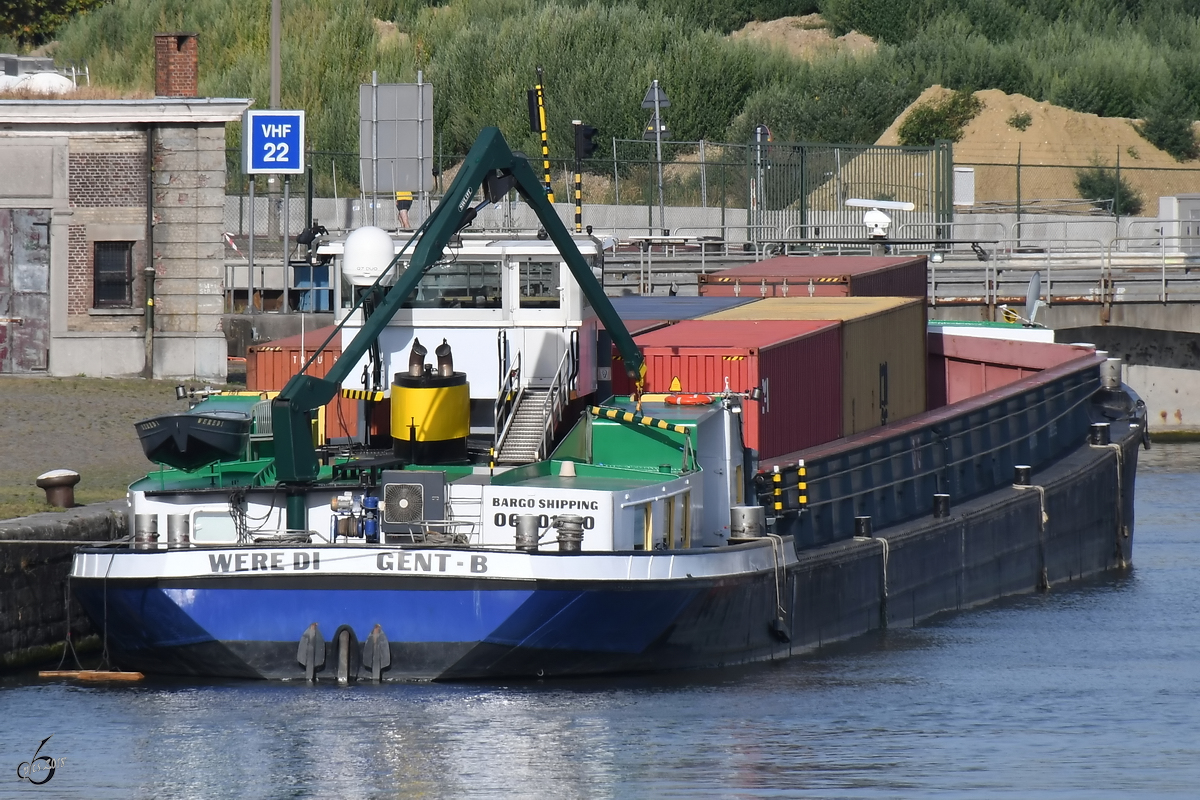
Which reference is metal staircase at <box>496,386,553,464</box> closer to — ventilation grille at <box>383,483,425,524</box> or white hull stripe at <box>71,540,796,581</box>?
ventilation grille at <box>383,483,425,524</box>

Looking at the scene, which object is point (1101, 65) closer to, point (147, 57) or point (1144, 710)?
point (147, 57)

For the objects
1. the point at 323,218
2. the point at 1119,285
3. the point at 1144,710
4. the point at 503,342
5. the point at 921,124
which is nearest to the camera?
the point at 1144,710

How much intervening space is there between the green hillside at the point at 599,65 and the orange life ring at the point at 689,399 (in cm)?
4303

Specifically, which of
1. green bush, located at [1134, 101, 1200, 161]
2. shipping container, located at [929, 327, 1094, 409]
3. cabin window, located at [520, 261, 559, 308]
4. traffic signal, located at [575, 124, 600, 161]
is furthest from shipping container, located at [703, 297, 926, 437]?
green bush, located at [1134, 101, 1200, 161]

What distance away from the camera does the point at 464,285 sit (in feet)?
72.1

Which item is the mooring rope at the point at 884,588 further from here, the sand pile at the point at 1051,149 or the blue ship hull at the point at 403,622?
the sand pile at the point at 1051,149

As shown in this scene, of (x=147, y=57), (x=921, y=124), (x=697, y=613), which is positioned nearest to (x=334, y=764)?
(x=697, y=613)

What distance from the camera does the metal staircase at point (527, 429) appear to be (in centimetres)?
2067

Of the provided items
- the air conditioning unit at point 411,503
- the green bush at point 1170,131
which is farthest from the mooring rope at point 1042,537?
the green bush at point 1170,131

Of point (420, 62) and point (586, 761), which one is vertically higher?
point (420, 62)

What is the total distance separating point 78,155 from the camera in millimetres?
33406

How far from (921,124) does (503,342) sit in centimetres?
4780

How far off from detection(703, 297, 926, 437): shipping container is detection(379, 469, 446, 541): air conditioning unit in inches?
306

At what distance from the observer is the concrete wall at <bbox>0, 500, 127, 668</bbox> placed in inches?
782
